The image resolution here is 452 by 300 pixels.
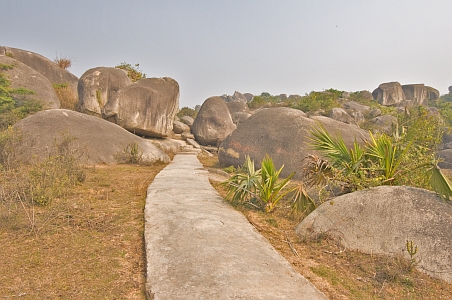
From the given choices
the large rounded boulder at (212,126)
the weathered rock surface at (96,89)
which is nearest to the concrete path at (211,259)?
the weathered rock surface at (96,89)

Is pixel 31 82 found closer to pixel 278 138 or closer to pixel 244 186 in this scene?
pixel 278 138

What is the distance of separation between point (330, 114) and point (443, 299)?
78.8ft

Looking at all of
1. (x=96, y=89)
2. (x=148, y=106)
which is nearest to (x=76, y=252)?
(x=148, y=106)

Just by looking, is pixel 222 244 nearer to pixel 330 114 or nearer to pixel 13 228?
pixel 13 228

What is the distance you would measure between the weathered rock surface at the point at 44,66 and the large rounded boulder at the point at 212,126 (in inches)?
277

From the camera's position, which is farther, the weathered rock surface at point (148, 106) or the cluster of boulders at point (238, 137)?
the weathered rock surface at point (148, 106)

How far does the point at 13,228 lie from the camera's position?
4.06 metres

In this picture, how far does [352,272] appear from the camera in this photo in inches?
135

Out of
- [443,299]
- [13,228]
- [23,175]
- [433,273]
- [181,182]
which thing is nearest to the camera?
[443,299]

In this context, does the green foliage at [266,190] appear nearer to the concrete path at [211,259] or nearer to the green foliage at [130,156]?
the concrete path at [211,259]

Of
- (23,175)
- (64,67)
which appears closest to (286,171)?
(23,175)

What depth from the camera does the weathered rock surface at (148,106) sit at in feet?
49.8

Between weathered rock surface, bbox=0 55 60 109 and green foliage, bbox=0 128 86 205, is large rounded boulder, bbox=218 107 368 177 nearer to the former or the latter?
green foliage, bbox=0 128 86 205

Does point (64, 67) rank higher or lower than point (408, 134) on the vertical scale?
higher
